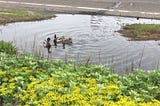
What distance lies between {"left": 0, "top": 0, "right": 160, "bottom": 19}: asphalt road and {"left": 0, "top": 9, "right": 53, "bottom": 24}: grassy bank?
2.61 m

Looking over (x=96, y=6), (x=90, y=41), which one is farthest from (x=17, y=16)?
(x=90, y=41)

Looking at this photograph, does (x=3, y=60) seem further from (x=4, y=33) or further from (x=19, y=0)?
(x=19, y=0)

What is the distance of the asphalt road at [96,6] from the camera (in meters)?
34.9

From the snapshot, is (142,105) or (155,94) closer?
(142,105)

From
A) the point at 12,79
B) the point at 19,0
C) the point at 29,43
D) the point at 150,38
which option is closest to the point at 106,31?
the point at 150,38

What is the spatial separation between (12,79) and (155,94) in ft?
12.0

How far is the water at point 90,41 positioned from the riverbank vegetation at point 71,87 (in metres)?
7.00

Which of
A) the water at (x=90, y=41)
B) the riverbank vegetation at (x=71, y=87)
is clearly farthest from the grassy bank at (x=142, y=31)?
the riverbank vegetation at (x=71, y=87)

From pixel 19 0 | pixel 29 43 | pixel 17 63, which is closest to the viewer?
pixel 17 63

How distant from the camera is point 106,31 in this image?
2841 centimetres

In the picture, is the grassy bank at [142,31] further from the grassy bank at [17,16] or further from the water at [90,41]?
the grassy bank at [17,16]

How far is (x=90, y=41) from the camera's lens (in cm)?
2562

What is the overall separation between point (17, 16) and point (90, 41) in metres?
8.97

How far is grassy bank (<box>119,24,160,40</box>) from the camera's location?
27.5 meters
